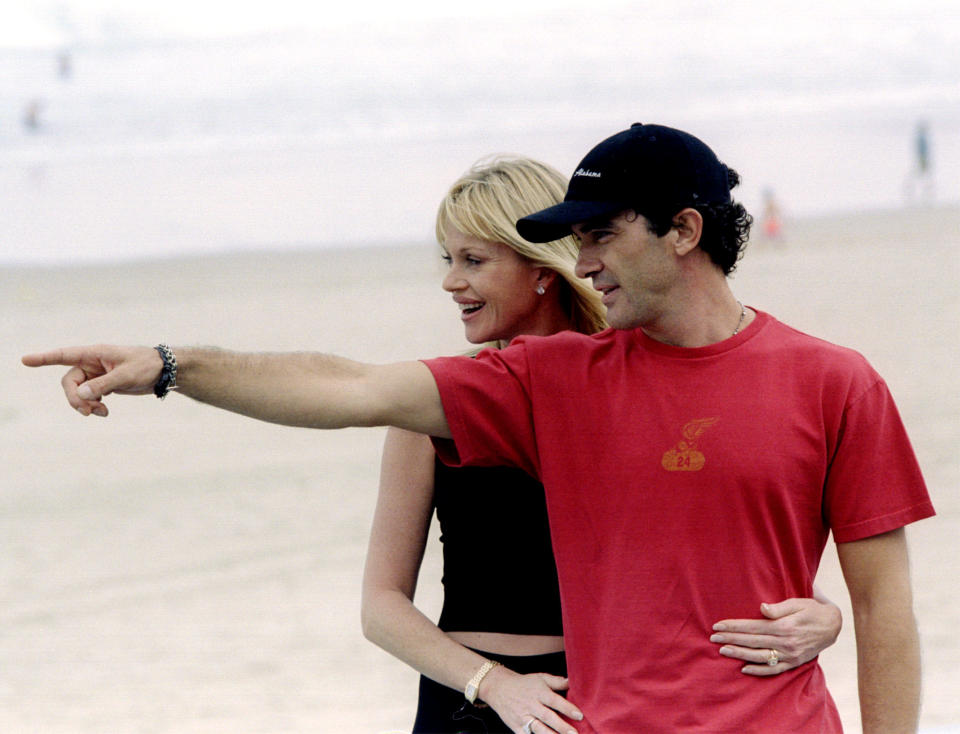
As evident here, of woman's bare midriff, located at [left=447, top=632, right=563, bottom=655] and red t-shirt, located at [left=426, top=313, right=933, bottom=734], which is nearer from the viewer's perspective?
red t-shirt, located at [left=426, top=313, right=933, bottom=734]

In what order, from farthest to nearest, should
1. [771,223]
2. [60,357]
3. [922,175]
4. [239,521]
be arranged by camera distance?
[922,175], [771,223], [239,521], [60,357]

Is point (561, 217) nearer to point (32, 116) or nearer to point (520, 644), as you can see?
point (520, 644)

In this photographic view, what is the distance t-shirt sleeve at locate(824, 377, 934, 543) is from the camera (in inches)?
95.4

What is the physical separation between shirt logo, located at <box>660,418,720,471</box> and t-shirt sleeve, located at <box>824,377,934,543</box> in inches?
10.4

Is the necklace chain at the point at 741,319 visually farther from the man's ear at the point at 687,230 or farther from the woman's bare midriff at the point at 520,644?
the woman's bare midriff at the point at 520,644

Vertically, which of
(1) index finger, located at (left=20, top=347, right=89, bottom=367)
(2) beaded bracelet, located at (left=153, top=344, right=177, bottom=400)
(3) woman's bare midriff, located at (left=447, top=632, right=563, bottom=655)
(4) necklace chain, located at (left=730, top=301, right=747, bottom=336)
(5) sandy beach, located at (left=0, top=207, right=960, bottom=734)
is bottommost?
(5) sandy beach, located at (left=0, top=207, right=960, bottom=734)

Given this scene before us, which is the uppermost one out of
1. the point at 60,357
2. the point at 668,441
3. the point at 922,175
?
the point at 60,357

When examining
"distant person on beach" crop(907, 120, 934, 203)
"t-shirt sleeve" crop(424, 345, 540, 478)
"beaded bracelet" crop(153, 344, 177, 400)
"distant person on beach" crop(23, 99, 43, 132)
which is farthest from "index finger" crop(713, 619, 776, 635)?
"distant person on beach" crop(23, 99, 43, 132)

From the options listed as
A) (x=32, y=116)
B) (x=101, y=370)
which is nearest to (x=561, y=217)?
(x=101, y=370)

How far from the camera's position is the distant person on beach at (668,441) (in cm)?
238

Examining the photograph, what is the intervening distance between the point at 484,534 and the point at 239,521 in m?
6.36

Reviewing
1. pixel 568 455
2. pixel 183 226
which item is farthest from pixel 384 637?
pixel 183 226

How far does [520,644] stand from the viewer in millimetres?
2838

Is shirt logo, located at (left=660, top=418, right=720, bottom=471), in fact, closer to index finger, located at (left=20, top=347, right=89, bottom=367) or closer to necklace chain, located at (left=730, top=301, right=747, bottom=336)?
necklace chain, located at (left=730, top=301, right=747, bottom=336)
